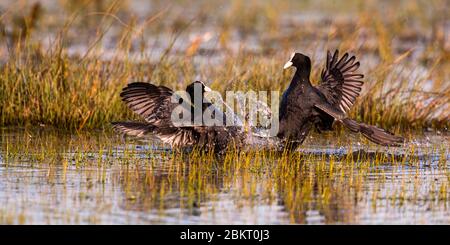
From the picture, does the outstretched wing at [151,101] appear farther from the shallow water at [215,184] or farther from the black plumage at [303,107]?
the black plumage at [303,107]

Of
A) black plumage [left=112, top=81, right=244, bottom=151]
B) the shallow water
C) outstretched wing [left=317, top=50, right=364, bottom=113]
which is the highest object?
outstretched wing [left=317, top=50, right=364, bottom=113]

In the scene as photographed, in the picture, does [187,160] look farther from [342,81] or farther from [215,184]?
[342,81]

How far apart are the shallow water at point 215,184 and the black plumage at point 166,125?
212 mm

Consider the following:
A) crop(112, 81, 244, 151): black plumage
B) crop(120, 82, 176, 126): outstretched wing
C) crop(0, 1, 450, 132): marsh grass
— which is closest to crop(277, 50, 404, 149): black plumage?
crop(112, 81, 244, 151): black plumage

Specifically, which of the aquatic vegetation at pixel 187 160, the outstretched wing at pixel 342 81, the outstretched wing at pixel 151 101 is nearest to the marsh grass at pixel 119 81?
the aquatic vegetation at pixel 187 160

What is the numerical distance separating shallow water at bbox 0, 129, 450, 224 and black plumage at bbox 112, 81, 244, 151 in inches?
8.4

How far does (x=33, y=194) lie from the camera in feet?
22.8

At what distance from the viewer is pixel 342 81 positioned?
10023mm

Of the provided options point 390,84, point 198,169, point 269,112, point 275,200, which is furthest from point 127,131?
point 390,84

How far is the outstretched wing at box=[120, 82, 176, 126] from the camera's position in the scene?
9094 mm

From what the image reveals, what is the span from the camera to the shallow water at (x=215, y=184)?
6.36 m

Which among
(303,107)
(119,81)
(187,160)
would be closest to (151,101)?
(187,160)

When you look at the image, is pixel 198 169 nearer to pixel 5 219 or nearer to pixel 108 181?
pixel 108 181

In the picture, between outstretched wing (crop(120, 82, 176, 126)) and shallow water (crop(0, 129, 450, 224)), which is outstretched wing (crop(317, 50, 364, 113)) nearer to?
shallow water (crop(0, 129, 450, 224))
